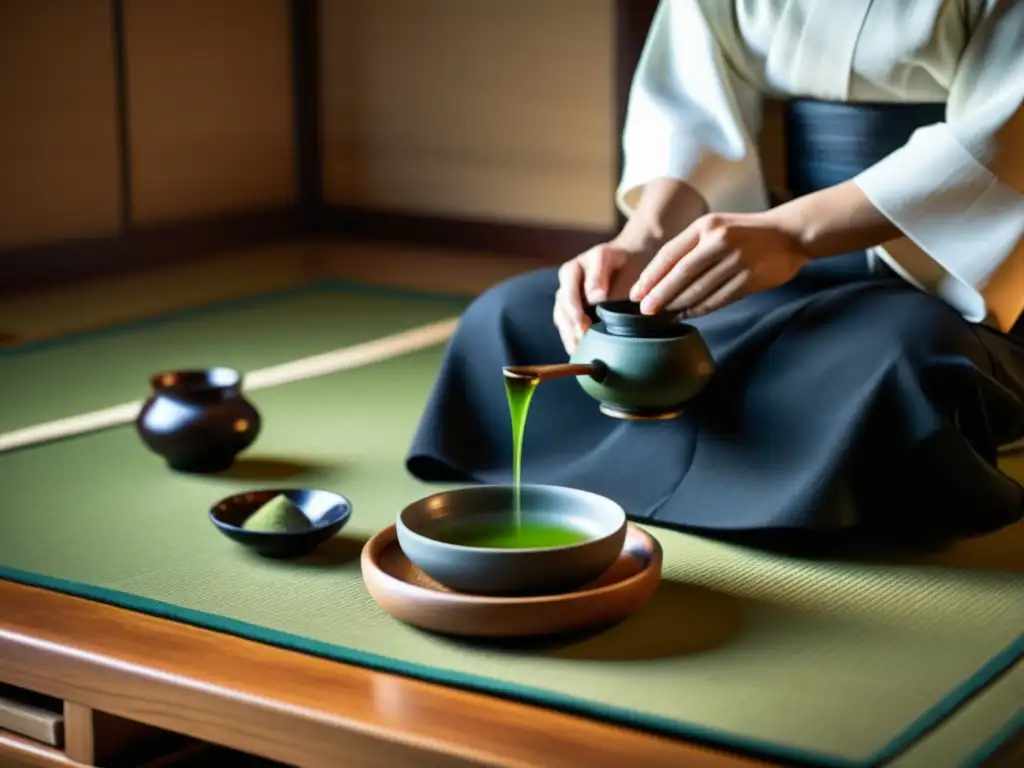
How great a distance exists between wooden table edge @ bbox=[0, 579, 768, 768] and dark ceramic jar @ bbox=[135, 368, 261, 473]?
0.72 meters

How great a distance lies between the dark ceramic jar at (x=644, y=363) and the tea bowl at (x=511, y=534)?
0.86ft

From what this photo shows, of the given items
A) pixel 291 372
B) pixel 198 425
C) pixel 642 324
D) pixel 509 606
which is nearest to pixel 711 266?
pixel 642 324

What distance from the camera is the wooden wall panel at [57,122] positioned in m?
5.20

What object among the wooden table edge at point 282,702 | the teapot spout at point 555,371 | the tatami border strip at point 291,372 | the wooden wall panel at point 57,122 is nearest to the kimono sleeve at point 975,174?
the teapot spout at point 555,371

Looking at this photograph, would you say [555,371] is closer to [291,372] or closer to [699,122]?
[699,122]

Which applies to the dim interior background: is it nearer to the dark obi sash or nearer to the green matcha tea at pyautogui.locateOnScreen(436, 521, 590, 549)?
the dark obi sash

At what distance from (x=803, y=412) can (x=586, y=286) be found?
1.44 feet

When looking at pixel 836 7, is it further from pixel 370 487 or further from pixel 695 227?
pixel 370 487

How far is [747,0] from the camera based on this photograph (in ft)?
9.77

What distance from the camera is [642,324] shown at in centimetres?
261

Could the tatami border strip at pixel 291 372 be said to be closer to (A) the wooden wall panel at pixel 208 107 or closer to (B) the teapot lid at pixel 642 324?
(B) the teapot lid at pixel 642 324

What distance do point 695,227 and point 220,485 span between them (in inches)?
40.4

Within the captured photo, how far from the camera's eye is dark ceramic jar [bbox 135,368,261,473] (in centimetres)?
304

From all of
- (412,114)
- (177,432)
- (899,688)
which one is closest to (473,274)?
(412,114)
